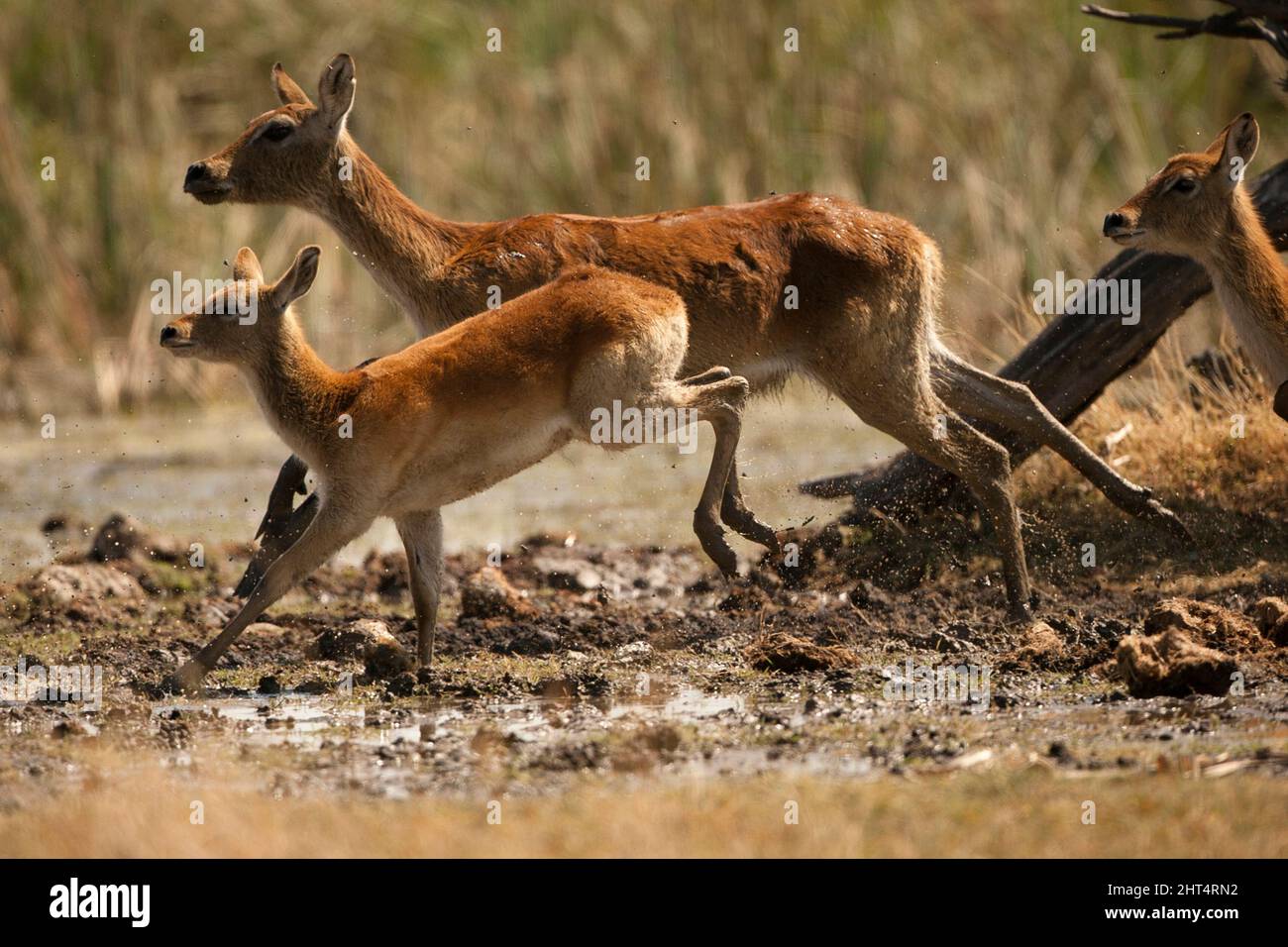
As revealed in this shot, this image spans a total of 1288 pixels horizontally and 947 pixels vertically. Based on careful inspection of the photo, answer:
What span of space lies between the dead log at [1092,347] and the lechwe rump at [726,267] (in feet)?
1.86

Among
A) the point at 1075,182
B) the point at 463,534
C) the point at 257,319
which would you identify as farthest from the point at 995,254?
the point at 257,319

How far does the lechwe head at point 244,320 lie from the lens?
729 centimetres

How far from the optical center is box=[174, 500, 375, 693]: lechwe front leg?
723 cm

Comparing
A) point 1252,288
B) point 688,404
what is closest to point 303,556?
point 688,404

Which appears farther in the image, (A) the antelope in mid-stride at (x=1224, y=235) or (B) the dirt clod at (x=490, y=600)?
(B) the dirt clod at (x=490, y=600)

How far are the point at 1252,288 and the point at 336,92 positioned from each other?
171 inches

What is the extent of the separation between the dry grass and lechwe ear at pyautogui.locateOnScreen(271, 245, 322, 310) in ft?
8.03

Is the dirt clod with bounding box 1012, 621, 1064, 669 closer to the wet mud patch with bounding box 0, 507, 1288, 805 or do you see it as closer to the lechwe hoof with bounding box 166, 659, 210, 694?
the wet mud patch with bounding box 0, 507, 1288, 805

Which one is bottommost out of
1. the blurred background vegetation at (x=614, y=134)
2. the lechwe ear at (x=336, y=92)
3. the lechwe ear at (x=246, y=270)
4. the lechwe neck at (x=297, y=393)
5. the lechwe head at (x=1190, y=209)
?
the lechwe neck at (x=297, y=393)

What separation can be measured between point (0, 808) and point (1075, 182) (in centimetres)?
1085

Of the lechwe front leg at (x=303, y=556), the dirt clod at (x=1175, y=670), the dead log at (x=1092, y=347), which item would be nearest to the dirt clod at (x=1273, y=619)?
the dirt clod at (x=1175, y=670)

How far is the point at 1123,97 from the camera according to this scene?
47.8 feet

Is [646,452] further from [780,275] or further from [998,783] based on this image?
[998,783]

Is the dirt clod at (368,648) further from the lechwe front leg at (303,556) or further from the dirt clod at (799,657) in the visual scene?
the dirt clod at (799,657)
